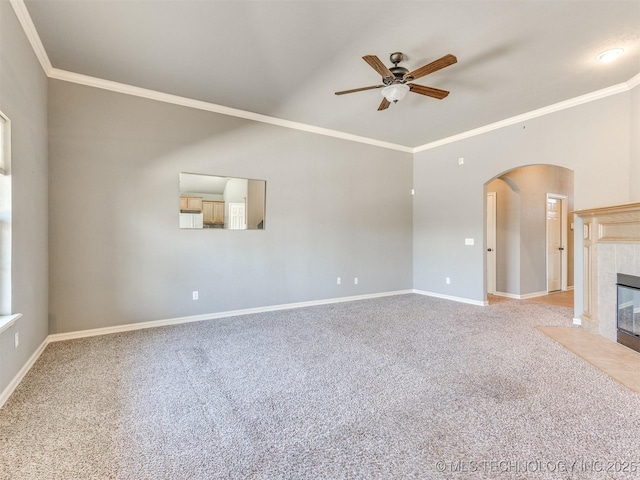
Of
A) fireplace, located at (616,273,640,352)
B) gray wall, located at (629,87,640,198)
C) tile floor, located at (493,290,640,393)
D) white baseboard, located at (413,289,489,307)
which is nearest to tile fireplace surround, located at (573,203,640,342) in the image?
fireplace, located at (616,273,640,352)

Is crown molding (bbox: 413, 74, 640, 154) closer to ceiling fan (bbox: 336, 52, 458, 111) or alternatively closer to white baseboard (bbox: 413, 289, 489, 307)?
ceiling fan (bbox: 336, 52, 458, 111)

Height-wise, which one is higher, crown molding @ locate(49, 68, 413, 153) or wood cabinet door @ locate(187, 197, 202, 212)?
crown molding @ locate(49, 68, 413, 153)

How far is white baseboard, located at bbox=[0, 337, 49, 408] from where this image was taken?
2132 mm

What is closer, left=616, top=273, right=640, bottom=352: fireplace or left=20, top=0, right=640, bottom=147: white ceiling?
left=20, top=0, right=640, bottom=147: white ceiling

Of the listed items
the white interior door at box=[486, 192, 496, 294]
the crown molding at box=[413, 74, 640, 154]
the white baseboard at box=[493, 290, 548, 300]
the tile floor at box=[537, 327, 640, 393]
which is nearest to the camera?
the tile floor at box=[537, 327, 640, 393]

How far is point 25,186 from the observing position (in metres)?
2.65

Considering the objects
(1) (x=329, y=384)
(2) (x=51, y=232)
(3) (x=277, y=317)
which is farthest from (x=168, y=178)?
(1) (x=329, y=384)

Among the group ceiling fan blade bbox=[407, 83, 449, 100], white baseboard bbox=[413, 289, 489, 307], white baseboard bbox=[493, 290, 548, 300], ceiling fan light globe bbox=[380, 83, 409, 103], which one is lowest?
white baseboard bbox=[493, 290, 548, 300]

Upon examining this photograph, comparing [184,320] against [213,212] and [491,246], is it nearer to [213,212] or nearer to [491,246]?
[213,212]

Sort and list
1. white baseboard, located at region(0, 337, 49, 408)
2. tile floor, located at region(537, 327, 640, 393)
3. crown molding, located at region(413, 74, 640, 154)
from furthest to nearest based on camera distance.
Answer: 1. crown molding, located at region(413, 74, 640, 154)
2. tile floor, located at region(537, 327, 640, 393)
3. white baseboard, located at region(0, 337, 49, 408)

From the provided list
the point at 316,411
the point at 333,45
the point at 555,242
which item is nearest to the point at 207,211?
the point at 333,45

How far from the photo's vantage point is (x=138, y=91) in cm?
376

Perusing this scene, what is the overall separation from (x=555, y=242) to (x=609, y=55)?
463 cm

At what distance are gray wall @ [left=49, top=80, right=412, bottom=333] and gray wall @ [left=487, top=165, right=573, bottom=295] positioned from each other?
2.56 m
